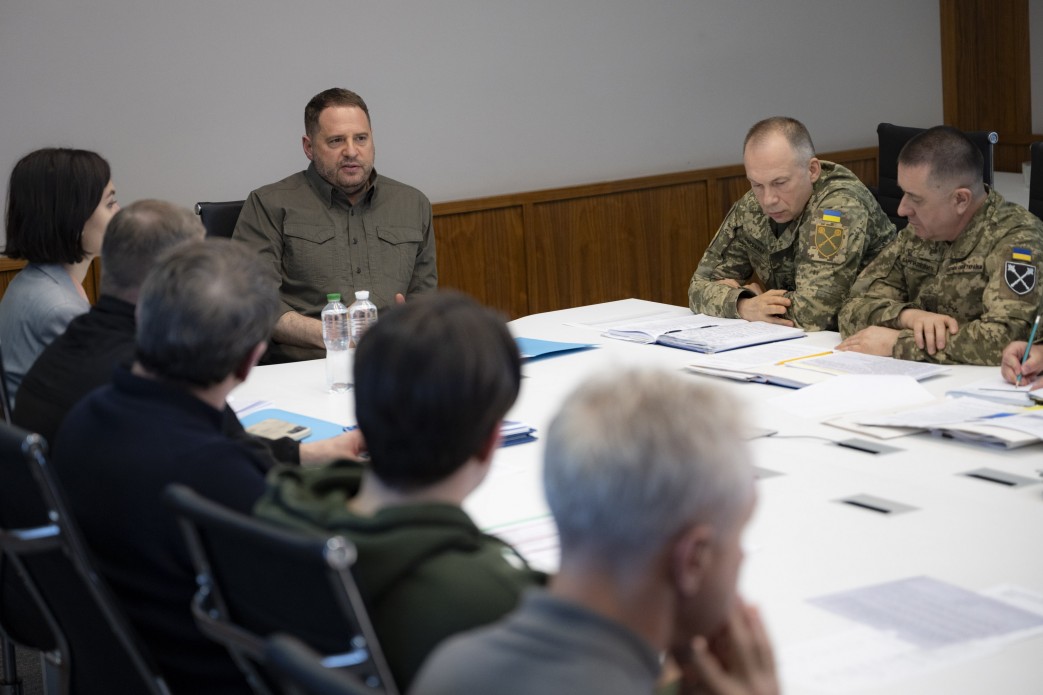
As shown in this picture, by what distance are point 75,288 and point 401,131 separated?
268 cm

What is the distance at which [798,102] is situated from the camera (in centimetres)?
679

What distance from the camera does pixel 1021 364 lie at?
9.46 feet

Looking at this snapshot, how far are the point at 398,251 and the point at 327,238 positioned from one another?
26 centimetres

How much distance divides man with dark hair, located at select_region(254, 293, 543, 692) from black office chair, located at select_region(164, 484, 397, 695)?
1.6 inches

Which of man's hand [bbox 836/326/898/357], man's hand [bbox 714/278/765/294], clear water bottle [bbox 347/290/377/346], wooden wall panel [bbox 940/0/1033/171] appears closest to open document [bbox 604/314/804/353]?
man's hand [bbox 714/278/765/294]

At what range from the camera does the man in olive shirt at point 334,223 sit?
172 inches

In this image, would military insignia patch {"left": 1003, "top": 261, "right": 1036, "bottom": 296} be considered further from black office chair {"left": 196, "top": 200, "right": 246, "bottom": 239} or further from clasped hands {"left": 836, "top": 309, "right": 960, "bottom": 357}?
black office chair {"left": 196, "top": 200, "right": 246, "bottom": 239}

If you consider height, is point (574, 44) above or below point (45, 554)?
above

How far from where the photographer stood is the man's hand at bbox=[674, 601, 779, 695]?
1270mm

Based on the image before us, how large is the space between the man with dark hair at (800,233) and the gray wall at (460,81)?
207cm

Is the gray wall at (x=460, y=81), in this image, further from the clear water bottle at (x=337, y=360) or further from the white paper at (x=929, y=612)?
the white paper at (x=929, y=612)

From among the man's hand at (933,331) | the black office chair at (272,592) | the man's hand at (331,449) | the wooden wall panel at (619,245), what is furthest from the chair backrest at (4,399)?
the wooden wall panel at (619,245)

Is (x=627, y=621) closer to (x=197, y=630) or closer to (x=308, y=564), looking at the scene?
(x=308, y=564)

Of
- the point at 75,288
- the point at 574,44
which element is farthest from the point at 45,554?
the point at 574,44
